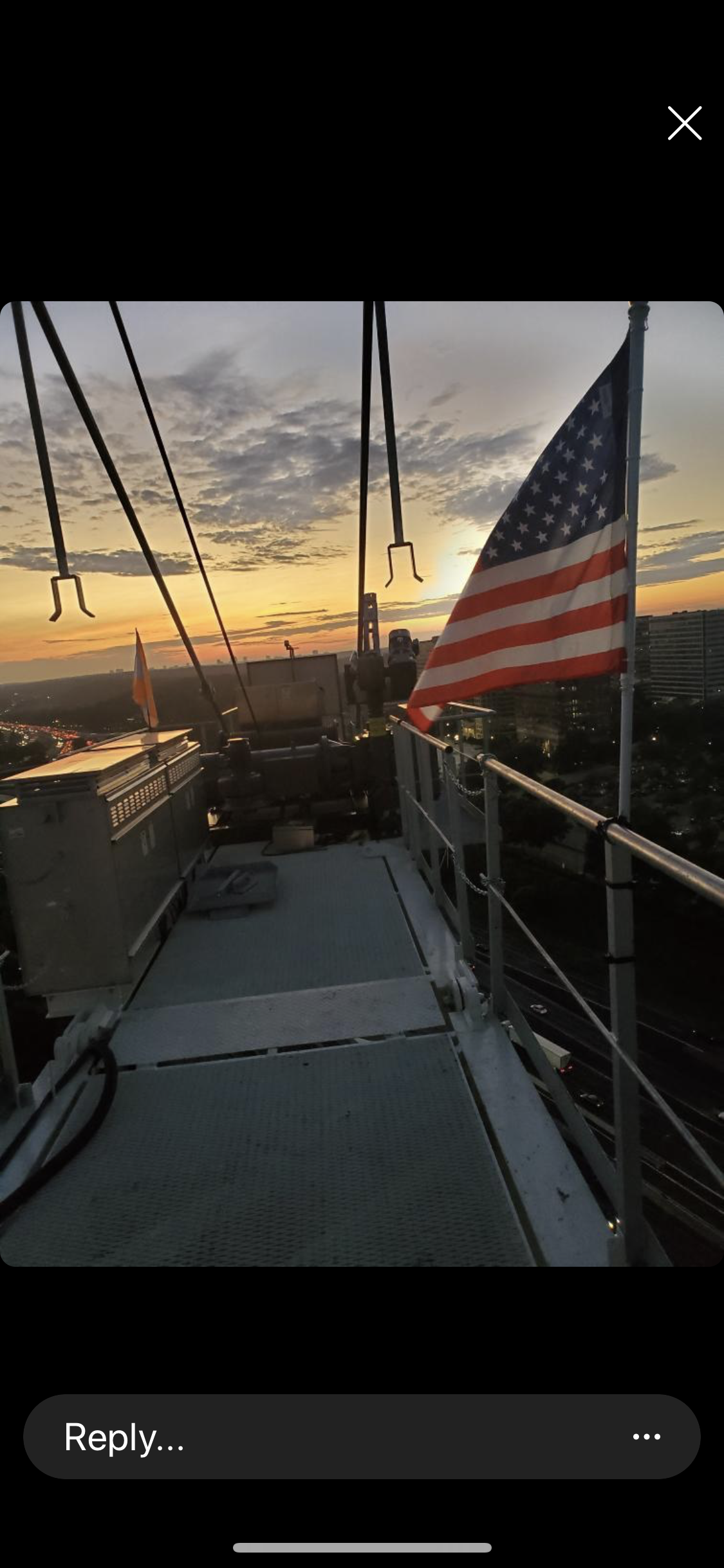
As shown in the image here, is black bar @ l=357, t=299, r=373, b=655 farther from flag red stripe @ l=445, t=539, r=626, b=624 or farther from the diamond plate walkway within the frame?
the diamond plate walkway

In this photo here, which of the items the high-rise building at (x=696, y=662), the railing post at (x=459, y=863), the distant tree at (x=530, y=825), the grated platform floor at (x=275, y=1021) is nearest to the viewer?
the grated platform floor at (x=275, y=1021)

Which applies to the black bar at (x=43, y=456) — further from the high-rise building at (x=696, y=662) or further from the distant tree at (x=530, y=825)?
the distant tree at (x=530, y=825)

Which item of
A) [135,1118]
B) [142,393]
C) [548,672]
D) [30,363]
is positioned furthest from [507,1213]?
[142,393]

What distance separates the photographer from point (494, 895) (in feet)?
6.98

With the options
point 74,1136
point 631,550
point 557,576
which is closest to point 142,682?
point 74,1136

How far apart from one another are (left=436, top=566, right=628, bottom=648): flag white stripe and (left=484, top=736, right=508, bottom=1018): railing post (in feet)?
1.28

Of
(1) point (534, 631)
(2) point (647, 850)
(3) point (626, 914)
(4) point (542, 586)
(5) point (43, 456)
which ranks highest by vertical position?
(5) point (43, 456)

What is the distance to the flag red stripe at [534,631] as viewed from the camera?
1725 millimetres

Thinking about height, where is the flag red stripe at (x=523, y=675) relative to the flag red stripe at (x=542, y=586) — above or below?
below

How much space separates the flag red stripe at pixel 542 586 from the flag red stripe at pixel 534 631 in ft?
0.18

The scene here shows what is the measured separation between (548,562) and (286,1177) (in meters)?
1.79

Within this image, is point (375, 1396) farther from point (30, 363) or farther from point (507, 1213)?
point (30, 363)

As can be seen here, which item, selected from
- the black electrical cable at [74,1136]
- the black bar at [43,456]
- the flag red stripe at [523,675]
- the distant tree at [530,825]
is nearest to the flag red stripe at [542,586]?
the flag red stripe at [523,675]

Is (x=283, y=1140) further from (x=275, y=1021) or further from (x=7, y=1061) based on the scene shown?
(x=7, y=1061)
